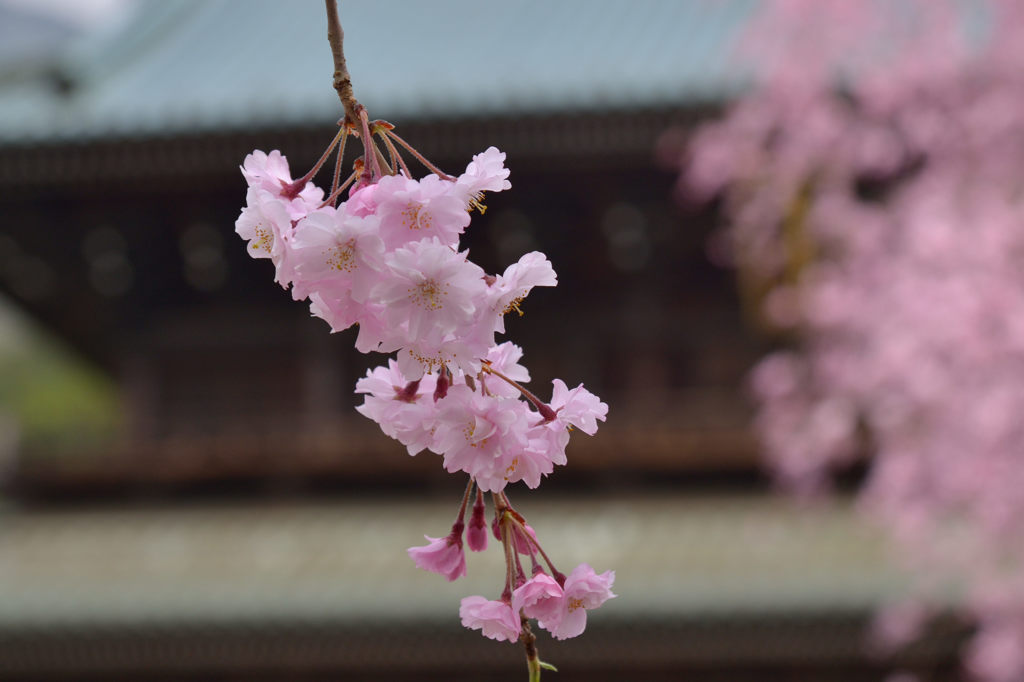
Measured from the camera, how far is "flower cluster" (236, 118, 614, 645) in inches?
38.4

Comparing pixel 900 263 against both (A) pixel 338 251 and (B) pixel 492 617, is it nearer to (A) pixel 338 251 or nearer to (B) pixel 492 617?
(B) pixel 492 617

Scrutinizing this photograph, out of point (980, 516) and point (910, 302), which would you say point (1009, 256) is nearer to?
point (910, 302)

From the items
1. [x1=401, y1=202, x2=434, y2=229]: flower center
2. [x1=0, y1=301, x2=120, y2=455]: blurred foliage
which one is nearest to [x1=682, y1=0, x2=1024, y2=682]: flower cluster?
[x1=401, y1=202, x2=434, y2=229]: flower center

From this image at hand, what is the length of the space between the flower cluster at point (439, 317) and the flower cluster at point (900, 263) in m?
5.72

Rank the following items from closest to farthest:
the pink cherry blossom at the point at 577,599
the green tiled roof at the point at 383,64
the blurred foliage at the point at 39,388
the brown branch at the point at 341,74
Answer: the brown branch at the point at 341,74
the pink cherry blossom at the point at 577,599
the green tiled roof at the point at 383,64
the blurred foliage at the point at 39,388

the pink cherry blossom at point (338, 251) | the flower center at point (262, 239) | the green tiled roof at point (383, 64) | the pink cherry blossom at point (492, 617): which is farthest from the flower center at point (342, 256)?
the green tiled roof at point (383, 64)

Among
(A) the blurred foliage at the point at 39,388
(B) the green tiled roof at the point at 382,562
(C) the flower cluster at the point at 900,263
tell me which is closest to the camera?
(C) the flower cluster at the point at 900,263

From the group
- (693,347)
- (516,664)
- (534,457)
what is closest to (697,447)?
(693,347)

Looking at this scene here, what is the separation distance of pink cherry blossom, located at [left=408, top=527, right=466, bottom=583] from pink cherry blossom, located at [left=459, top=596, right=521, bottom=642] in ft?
0.14

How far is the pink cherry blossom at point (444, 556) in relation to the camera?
3.83 feet

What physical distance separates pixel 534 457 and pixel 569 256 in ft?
23.8

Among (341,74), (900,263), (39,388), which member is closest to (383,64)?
(900,263)

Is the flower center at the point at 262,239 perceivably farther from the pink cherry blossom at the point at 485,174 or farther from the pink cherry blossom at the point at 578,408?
the pink cherry blossom at the point at 578,408

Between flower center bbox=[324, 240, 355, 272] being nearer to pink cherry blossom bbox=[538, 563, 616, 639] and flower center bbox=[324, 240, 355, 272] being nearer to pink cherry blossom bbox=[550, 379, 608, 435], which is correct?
pink cherry blossom bbox=[550, 379, 608, 435]
